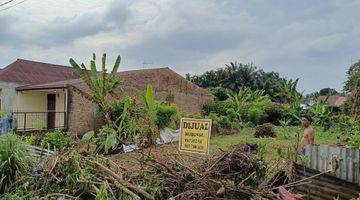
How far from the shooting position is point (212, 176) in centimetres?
566

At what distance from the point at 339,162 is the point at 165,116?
14299mm

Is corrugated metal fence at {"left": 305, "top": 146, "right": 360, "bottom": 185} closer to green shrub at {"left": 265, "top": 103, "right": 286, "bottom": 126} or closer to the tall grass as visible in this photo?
the tall grass

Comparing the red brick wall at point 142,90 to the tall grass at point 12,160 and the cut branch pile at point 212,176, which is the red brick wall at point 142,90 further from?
the cut branch pile at point 212,176

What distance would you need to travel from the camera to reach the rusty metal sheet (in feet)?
20.0

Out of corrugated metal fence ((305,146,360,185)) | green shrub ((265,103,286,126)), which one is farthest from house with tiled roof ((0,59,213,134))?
corrugated metal fence ((305,146,360,185))

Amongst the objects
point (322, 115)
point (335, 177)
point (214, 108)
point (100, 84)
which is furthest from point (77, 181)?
point (214, 108)

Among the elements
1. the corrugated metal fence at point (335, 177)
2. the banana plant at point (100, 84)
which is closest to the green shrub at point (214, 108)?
the banana plant at point (100, 84)

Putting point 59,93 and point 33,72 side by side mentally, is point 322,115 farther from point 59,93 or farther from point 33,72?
point 33,72

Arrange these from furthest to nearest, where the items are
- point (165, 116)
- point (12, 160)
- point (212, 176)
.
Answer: point (165, 116) < point (12, 160) < point (212, 176)

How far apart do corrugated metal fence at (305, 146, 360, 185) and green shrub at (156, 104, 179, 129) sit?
13.4 meters

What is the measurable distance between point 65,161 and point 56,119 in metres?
18.3

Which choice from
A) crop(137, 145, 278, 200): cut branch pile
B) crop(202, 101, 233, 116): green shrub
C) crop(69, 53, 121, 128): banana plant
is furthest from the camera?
crop(202, 101, 233, 116): green shrub

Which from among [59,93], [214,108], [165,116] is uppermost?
[59,93]

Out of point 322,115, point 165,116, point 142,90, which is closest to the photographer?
point 165,116
